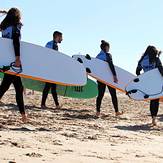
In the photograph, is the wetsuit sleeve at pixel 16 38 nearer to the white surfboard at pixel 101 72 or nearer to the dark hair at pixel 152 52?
the dark hair at pixel 152 52

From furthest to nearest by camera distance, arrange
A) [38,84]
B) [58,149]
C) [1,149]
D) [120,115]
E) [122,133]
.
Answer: [38,84], [120,115], [122,133], [58,149], [1,149]

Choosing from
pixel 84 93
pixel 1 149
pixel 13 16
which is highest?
pixel 13 16

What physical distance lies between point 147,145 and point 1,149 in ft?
6.76

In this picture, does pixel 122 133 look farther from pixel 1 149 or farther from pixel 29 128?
pixel 1 149

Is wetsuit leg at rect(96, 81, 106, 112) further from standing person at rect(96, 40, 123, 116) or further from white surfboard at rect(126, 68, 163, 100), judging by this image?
white surfboard at rect(126, 68, 163, 100)

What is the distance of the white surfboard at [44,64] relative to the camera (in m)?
7.30

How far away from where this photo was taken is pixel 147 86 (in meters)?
9.30

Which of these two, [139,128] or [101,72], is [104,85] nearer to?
[101,72]

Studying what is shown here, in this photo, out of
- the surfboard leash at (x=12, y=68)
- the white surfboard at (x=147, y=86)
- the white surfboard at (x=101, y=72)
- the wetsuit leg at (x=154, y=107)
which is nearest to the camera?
the surfboard leash at (x=12, y=68)

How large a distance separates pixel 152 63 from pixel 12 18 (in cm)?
315

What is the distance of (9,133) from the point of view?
5.53m

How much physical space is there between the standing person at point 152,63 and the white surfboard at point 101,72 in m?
1.55

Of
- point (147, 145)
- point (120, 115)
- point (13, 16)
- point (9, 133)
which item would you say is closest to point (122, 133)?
point (147, 145)

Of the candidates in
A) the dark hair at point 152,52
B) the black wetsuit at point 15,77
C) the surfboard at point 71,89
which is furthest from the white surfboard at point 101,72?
the black wetsuit at point 15,77
